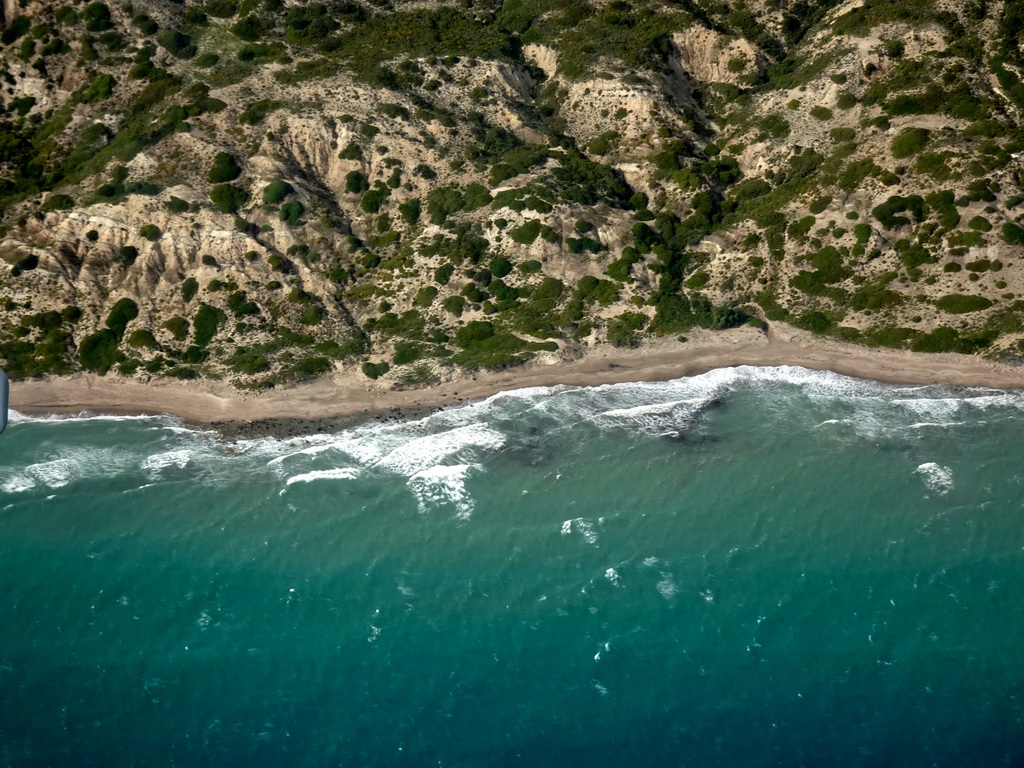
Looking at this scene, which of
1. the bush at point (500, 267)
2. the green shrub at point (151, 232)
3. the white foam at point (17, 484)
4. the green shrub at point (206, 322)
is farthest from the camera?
the bush at point (500, 267)

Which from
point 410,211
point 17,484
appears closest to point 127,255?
point 17,484

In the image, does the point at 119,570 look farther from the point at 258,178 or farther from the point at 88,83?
the point at 88,83

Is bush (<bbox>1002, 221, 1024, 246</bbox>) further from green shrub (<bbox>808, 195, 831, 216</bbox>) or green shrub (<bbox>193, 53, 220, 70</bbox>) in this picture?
green shrub (<bbox>193, 53, 220, 70</bbox>)

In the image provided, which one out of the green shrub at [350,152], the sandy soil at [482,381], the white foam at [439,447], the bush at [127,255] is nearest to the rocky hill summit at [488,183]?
the bush at [127,255]

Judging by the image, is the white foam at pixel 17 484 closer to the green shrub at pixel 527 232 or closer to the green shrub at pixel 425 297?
the green shrub at pixel 425 297

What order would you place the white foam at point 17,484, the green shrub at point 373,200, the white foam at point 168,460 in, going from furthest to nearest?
the green shrub at point 373,200
the white foam at point 168,460
the white foam at point 17,484

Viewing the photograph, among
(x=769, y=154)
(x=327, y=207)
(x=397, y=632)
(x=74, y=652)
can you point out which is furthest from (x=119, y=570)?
(x=769, y=154)
